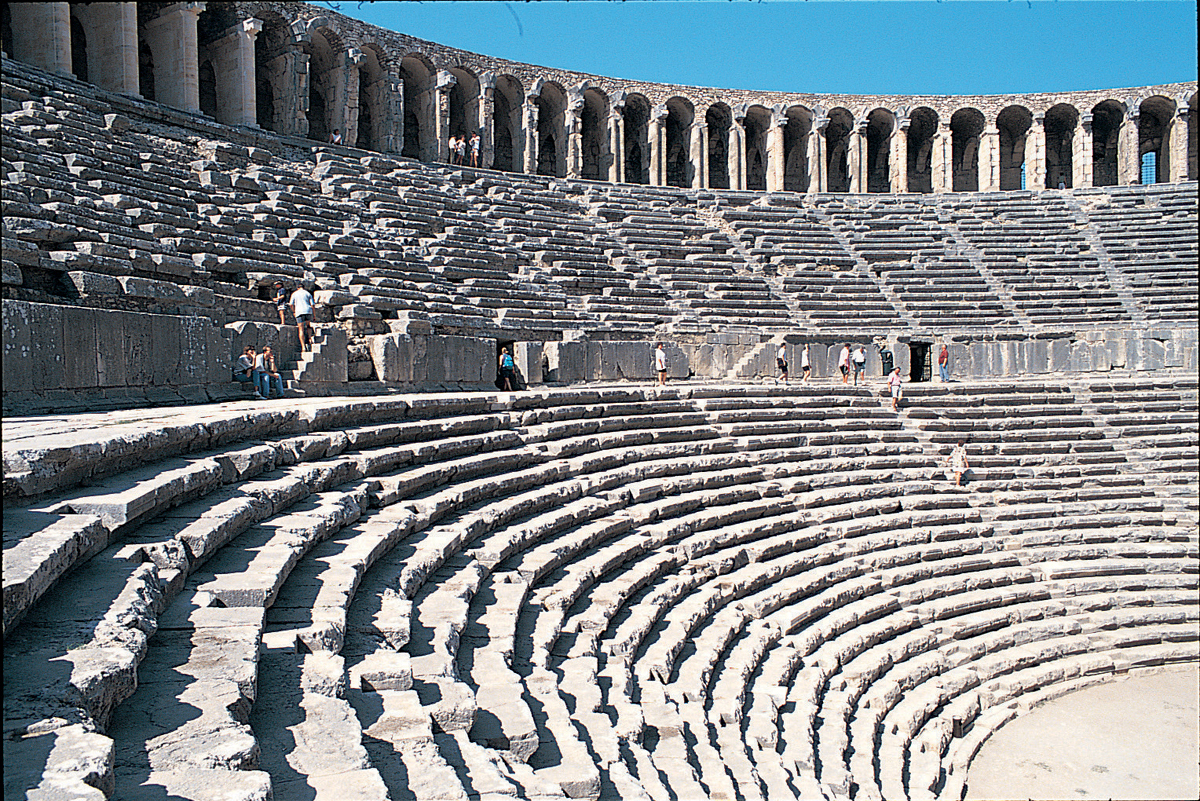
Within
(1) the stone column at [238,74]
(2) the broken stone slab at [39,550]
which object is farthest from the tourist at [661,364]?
(1) the stone column at [238,74]

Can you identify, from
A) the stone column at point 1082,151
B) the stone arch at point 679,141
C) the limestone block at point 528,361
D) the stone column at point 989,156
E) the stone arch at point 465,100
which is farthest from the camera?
the stone column at point 989,156

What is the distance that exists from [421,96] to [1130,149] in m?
24.1

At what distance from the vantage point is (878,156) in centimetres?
3516

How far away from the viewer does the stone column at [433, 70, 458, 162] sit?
26.6 meters

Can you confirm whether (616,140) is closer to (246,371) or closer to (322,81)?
(322,81)

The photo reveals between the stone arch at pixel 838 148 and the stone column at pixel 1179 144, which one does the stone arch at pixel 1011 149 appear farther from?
the stone arch at pixel 838 148

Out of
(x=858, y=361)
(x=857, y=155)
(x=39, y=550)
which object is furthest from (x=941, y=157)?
(x=39, y=550)

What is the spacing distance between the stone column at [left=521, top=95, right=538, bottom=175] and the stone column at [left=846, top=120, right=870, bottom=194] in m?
11.3

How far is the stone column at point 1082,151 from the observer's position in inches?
1220

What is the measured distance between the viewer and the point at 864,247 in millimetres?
24562

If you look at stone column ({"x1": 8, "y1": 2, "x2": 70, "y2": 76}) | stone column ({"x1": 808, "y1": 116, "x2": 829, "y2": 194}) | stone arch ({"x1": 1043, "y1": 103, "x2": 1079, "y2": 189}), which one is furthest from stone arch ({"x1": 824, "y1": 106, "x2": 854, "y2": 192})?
stone column ({"x1": 8, "y1": 2, "x2": 70, "y2": 76})

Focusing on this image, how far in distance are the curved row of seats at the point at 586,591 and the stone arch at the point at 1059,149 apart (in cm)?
2065

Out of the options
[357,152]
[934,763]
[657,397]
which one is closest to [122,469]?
[934,763]

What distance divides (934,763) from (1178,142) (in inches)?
1206
